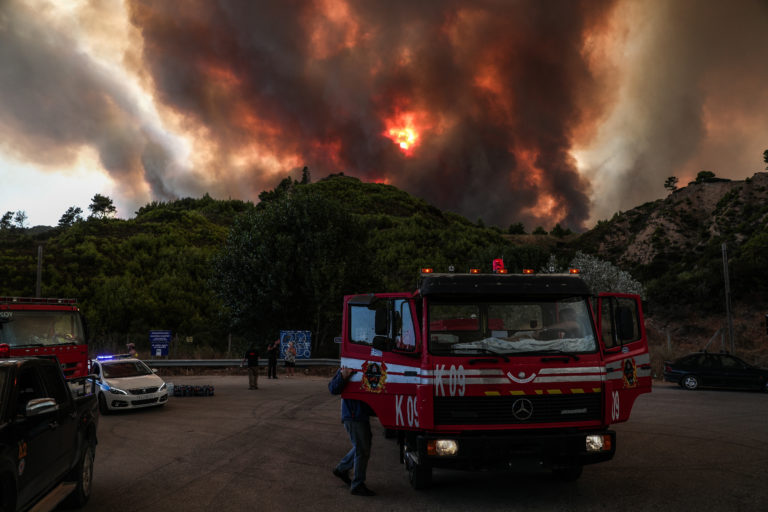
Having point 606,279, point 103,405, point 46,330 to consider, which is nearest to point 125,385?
point 103,405

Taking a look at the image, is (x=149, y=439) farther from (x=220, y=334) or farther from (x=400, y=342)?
(x=220, y=334)

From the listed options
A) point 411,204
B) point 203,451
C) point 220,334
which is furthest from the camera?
point 411,204

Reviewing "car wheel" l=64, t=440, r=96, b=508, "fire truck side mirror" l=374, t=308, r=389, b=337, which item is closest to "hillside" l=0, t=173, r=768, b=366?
"fire truck side mirror" l=374, t=308, r=389, b=337

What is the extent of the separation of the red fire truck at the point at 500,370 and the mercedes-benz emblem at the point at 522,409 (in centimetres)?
1

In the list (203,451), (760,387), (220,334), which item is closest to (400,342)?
(203,451)

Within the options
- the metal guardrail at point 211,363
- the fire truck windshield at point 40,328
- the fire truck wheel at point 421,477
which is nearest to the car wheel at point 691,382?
the metal guardrail at point 211,363

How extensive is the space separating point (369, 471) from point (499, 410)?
286cm

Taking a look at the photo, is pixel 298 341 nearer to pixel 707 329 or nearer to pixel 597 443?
pixel 597 443

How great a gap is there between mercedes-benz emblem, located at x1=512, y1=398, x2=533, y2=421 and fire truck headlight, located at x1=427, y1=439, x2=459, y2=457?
2.45ft

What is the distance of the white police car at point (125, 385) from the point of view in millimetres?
14305

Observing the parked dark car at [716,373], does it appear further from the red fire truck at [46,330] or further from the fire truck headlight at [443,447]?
the red fire truck at [46,330]

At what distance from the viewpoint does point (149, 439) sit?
424 inches

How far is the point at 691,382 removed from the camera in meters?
20.9

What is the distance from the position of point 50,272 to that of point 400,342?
52.1m
